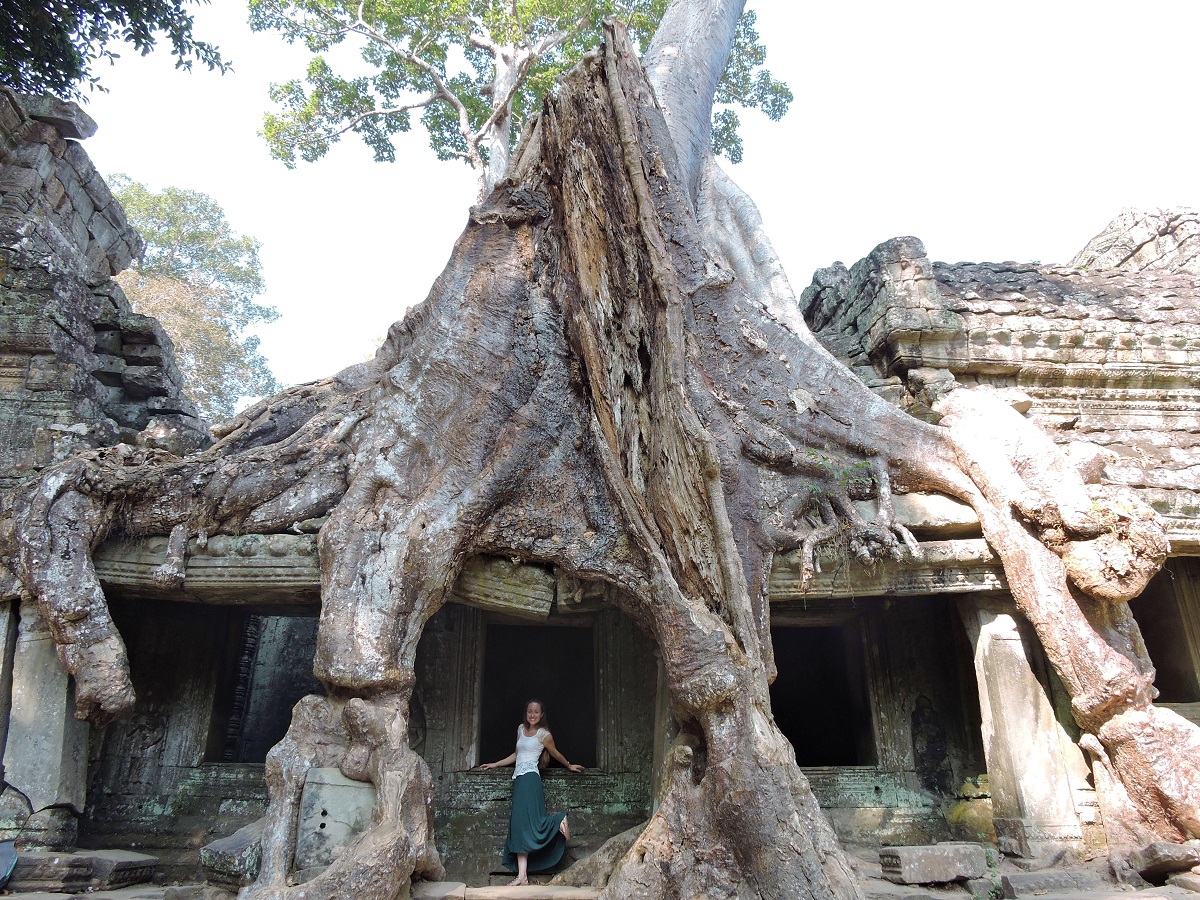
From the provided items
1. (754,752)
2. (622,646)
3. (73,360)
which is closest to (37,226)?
(73,360)

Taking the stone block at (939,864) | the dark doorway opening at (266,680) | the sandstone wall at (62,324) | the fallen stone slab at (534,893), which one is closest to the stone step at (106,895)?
the fallen stone slab at (534,893)

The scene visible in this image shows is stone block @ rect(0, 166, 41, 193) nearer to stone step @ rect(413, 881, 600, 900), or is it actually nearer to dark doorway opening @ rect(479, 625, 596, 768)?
dark doorway opening @ rect(479, 625, 596, 768)

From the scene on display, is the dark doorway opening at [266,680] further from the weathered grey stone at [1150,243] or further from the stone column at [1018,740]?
the weathered grey stone at [1150,243]

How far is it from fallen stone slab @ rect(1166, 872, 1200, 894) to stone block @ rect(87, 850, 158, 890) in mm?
4711

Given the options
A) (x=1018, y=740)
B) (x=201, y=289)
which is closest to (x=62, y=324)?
(x=1018, y=740)

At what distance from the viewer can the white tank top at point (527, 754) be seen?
441 cm

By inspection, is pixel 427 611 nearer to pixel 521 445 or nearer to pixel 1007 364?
pixel 521 445

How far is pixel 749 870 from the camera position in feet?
10.5

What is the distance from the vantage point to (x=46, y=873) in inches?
142

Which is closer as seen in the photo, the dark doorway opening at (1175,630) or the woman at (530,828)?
the woman at (530,828)

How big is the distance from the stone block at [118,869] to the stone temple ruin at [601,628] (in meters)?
0.21

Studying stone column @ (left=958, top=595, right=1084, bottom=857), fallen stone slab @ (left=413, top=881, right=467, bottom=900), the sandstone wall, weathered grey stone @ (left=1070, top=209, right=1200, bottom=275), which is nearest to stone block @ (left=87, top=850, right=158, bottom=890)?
fallen stone slab @ (left=413, top=881, right=467, bottom=900)

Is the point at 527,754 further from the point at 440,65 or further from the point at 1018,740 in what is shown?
the point at 440,65

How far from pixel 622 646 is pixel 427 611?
181 centimetres
